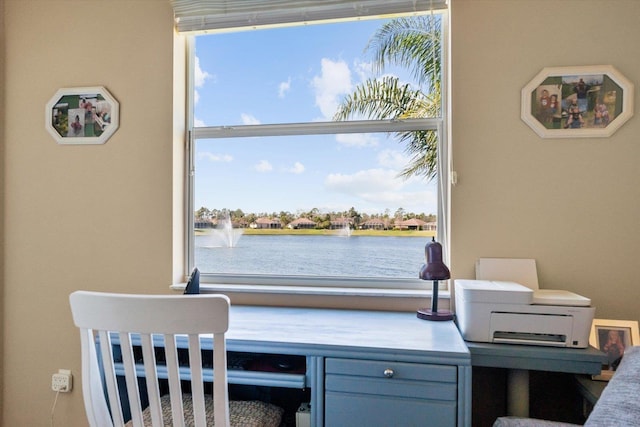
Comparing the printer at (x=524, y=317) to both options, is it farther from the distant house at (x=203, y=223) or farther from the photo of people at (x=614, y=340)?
the distant house at (x=203, y=223)

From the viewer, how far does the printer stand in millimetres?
1309

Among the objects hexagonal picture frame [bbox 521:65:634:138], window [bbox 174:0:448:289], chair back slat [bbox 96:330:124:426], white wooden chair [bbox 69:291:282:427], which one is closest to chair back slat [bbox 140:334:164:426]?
white wooden chair [bbox 69:291:282:427]

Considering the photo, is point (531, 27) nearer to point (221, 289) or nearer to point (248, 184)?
point (248, 184)

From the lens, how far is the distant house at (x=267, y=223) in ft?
6.61

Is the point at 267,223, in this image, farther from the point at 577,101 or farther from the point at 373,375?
the point at 577,101

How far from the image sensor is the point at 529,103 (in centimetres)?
164

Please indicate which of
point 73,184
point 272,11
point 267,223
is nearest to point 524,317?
point 267,223

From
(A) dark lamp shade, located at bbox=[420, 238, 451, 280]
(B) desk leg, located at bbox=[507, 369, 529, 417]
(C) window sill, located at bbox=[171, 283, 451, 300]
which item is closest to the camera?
(B) desk leg, located at bbox=[507, 369, 529, 417]

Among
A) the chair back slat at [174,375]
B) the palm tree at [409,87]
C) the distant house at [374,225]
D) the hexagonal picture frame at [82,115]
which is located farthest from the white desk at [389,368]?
the hexagonal picture frame at [82,115]

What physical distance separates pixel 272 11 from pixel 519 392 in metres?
1.99

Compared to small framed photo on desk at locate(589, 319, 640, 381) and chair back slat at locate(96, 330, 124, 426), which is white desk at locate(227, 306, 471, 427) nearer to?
chair back slat at locate(96, 330, 124, 426)

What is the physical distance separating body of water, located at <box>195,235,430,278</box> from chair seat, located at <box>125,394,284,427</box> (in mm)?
689

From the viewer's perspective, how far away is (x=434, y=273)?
1.57 meters

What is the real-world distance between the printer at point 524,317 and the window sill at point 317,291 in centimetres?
36
